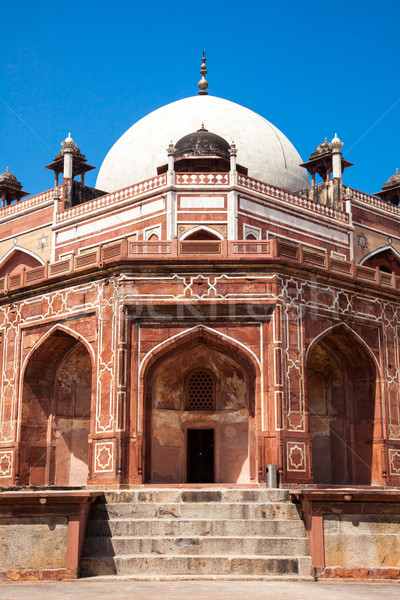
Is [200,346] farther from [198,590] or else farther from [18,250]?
[18,250]

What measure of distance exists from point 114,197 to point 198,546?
1161 centimetres

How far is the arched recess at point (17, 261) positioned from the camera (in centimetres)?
2364

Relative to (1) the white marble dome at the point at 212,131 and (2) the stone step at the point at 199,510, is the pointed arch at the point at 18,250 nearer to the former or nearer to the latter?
(1) the white marble dome at the point at 212,131

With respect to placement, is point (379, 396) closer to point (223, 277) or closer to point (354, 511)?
point (223, 277)

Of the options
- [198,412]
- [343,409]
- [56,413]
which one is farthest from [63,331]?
[343,409]

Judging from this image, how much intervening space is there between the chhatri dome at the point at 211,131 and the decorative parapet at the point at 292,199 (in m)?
2.90

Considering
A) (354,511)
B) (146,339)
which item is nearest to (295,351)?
(146,339)

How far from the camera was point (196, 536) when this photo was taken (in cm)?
1159

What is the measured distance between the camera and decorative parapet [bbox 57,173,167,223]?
19995mm

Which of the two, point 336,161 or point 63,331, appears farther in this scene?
point 336,161

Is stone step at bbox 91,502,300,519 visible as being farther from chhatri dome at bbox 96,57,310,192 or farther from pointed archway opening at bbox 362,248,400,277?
chhatri dome at bbox 96,57,310,192

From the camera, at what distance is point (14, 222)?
24516 mm

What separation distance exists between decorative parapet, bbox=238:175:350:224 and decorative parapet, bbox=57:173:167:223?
210 centimetres

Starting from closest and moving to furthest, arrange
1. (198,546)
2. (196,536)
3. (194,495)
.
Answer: (198,546)
(196,536)
(194,495)
